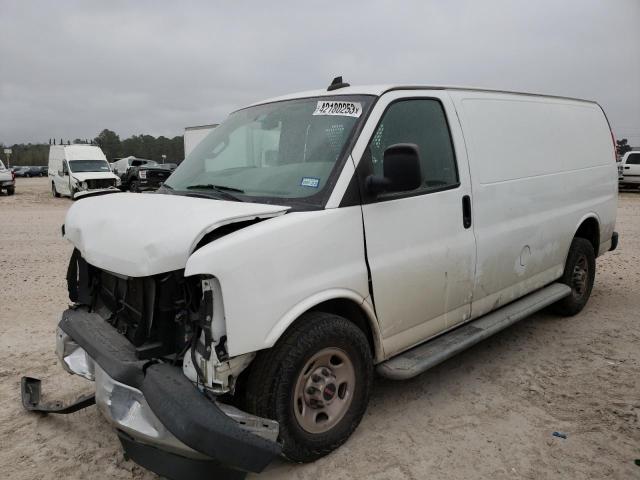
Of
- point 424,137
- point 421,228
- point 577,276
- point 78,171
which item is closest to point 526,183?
point 424,137

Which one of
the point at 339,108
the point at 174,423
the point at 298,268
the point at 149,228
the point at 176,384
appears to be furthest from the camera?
the point at 339,108

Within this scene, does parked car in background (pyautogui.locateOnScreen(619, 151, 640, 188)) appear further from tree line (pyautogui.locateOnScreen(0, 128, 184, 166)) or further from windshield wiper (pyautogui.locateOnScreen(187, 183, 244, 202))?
tree line (pyautogui.locateOnScreen(0, 128, 184, 166))

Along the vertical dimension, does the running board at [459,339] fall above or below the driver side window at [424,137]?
below

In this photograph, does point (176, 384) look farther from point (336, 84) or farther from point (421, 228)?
point (336, 84)

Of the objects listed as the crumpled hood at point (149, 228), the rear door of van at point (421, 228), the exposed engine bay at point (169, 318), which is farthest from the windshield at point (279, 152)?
the exposed engine bay at point (169, 318)

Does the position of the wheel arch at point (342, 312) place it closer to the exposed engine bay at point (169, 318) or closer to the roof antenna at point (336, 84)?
the exposed engine bay at point (169, 318)

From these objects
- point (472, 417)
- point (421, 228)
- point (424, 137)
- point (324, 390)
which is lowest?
point (472, 417)

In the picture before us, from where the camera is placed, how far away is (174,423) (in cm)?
237

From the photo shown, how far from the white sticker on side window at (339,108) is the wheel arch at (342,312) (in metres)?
1.15

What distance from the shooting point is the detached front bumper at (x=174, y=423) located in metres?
2.37

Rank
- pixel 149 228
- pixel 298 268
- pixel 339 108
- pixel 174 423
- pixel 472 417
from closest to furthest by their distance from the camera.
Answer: pixel 174 423 < pixel 149 228 < pixel 298 268 < pixel 339 108 < pixel 472 417

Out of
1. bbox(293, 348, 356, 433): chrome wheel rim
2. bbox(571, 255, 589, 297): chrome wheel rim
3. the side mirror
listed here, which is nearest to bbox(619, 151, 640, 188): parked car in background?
bbox(571, 255, 589, 297): chrome wheel rim

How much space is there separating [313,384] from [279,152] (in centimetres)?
152

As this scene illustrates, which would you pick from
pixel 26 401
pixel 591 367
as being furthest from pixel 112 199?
pixel 591 367
